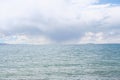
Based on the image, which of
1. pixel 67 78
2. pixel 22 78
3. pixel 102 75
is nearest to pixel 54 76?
pixel 67 78

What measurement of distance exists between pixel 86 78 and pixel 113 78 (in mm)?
5112

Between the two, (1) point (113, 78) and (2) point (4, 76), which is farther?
(2) point (4, 76)

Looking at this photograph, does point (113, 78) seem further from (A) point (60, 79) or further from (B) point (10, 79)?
(B) point (10, 79)

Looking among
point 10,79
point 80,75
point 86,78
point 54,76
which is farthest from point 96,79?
point 10,79

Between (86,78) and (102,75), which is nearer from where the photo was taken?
(86,78)

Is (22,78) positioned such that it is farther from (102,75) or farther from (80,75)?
(102,75)

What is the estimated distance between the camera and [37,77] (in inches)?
1892

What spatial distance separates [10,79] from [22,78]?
2285 mm

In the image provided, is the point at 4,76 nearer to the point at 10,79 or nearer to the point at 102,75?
the point at 10,79

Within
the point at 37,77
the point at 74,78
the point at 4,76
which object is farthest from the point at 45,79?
the point at 4,76

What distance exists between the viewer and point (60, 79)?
150 feet

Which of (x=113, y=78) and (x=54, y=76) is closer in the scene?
(x=113, y=78)

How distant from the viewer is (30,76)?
49.2 m

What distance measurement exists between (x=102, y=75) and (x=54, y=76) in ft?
32.2
